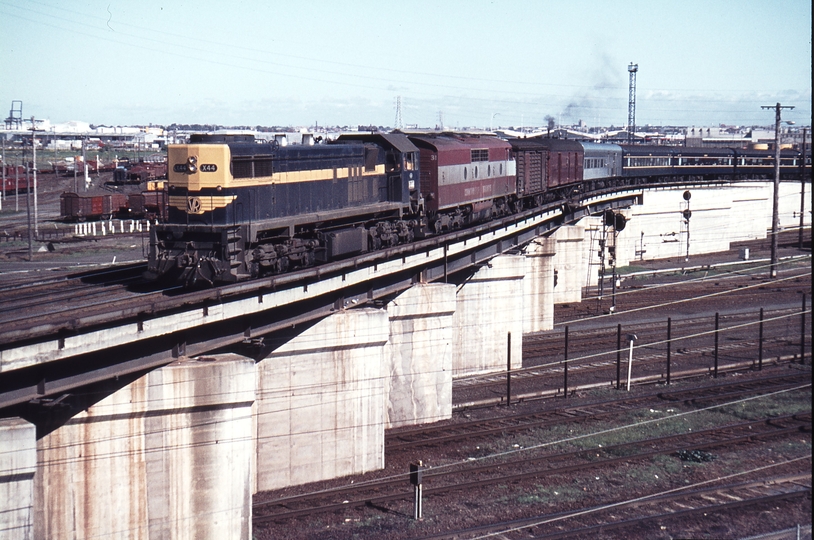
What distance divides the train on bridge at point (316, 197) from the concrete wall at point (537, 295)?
3.63 m

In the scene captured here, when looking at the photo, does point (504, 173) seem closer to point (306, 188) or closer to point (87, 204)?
point (306, 188)

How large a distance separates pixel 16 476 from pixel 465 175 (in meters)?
24.3

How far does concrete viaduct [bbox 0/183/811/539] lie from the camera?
54.5ft

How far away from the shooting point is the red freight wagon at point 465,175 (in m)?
33.1

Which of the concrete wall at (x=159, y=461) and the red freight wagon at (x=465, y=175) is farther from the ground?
the red freight wagon at (x=465, y=175)

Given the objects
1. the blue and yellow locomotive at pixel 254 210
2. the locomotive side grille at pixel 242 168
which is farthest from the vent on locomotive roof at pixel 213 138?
the locomotive side grille at pixel 242 168

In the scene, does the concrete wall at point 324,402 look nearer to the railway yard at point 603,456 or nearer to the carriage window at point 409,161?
the railway yard at point 603,456

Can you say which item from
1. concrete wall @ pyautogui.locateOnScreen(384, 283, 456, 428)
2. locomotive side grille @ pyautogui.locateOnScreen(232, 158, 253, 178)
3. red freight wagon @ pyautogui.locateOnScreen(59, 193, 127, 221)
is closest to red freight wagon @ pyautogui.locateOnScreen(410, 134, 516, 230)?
concrete wall @ pyautogui.locateOnScreen(384, 283, 456, 428)

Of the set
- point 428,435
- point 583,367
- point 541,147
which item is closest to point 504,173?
point 541,147

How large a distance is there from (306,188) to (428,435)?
8.95 meters

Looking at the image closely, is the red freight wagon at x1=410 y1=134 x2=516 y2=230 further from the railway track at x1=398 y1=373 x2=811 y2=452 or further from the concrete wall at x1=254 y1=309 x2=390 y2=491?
the concrete wall at x1=254 y1=309 x2=390 y2=491

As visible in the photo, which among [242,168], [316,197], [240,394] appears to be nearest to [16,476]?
[240,394]

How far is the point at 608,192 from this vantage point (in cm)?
5984

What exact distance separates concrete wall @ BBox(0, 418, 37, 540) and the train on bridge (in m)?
6.30
